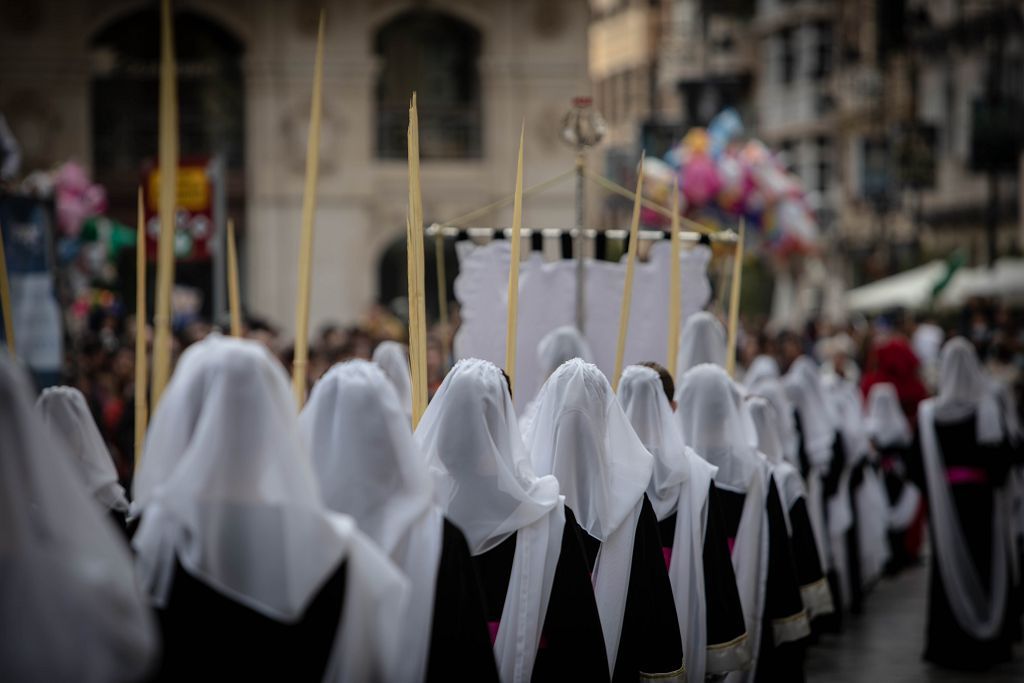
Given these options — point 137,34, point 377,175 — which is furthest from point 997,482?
point 137,34

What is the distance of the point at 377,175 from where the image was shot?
26.4 m

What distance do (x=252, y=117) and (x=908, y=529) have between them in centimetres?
1396

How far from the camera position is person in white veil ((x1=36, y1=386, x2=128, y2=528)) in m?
6.13

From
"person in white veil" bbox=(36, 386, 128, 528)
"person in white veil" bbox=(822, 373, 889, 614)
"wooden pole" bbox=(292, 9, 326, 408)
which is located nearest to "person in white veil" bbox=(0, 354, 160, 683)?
"wooden pole" bbox=(292, 9, 326, 408)

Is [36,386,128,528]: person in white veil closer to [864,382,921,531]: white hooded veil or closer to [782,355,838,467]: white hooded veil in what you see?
[782,355,838,467]: white hooded veil

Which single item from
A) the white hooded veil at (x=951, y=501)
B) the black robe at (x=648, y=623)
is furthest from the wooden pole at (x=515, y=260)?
the white hooded veil at (x=951, y=501)

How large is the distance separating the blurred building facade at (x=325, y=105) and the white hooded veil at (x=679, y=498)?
18841 millimetres

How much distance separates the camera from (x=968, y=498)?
1036cm

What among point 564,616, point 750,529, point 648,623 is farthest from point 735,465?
point 564,616

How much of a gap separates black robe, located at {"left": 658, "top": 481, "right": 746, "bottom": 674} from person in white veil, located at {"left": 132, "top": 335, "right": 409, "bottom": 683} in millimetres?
3004

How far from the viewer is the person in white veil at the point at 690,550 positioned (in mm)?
6820

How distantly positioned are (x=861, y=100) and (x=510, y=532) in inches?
1740

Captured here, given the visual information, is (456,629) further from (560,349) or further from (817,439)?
(817,439)

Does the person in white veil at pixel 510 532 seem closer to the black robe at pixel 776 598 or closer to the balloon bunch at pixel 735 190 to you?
the black robe at pixel 776 598
